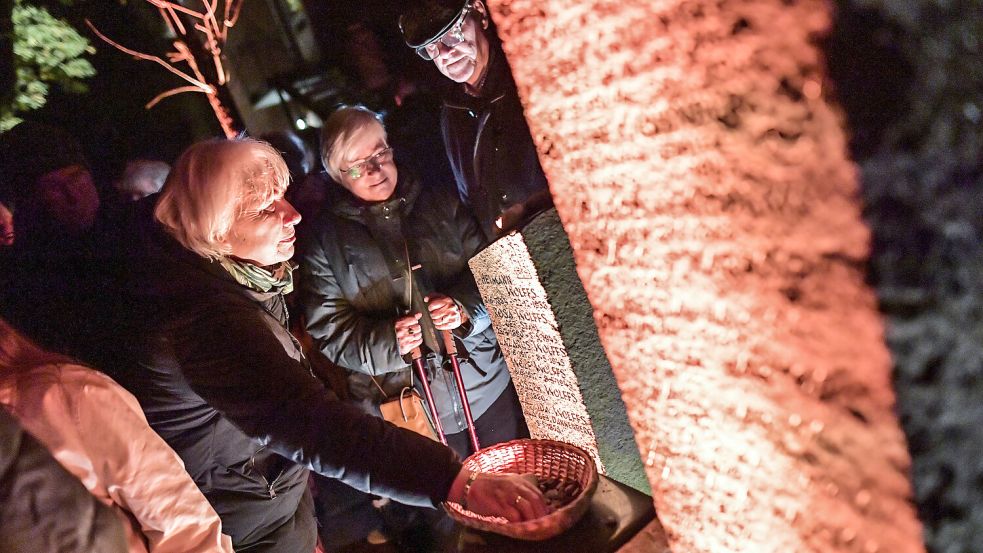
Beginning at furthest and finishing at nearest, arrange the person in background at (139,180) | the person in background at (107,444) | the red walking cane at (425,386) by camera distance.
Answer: the person in background at (139,180) → the red walking cane at (425,386) → the person in background at (107,444)

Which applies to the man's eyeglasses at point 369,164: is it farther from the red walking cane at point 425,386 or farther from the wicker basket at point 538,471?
the wicker basket at point 538,471

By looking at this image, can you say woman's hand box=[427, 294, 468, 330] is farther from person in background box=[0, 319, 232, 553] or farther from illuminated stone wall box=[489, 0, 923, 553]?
illuminated stone wall box=[489, 0, 923, 553]

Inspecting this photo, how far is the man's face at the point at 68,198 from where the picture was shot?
313 centimetres

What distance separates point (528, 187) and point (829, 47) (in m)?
2.05

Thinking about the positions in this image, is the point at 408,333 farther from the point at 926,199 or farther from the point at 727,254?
the point at 926,199

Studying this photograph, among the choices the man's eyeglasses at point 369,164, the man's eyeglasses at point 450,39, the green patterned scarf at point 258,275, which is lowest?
the green patterned scarf at point 258,275

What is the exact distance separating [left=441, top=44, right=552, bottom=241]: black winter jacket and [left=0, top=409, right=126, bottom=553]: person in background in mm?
1749

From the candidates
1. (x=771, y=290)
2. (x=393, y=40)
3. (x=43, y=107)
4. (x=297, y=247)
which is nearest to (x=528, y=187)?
(x=297, y=247)

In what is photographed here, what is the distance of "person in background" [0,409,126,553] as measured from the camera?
134cm

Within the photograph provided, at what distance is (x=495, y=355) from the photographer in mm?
3012

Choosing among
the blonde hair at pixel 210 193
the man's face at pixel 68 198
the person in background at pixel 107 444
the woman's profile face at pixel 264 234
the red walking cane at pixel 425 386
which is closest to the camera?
the person in background at pixel 107 444

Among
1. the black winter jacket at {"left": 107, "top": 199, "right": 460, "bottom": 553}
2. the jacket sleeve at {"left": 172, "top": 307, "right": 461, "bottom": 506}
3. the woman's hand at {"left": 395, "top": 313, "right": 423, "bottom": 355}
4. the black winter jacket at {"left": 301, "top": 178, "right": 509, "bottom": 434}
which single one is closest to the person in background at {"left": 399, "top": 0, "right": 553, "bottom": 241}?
the black winter jacket at {"left": 301, "top": 178, "right": 509, "bottom": 434}

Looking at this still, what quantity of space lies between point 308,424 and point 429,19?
6.62 ft

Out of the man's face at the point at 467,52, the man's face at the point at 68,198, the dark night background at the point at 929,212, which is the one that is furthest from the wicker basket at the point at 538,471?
the man's face at the point at 68,198
